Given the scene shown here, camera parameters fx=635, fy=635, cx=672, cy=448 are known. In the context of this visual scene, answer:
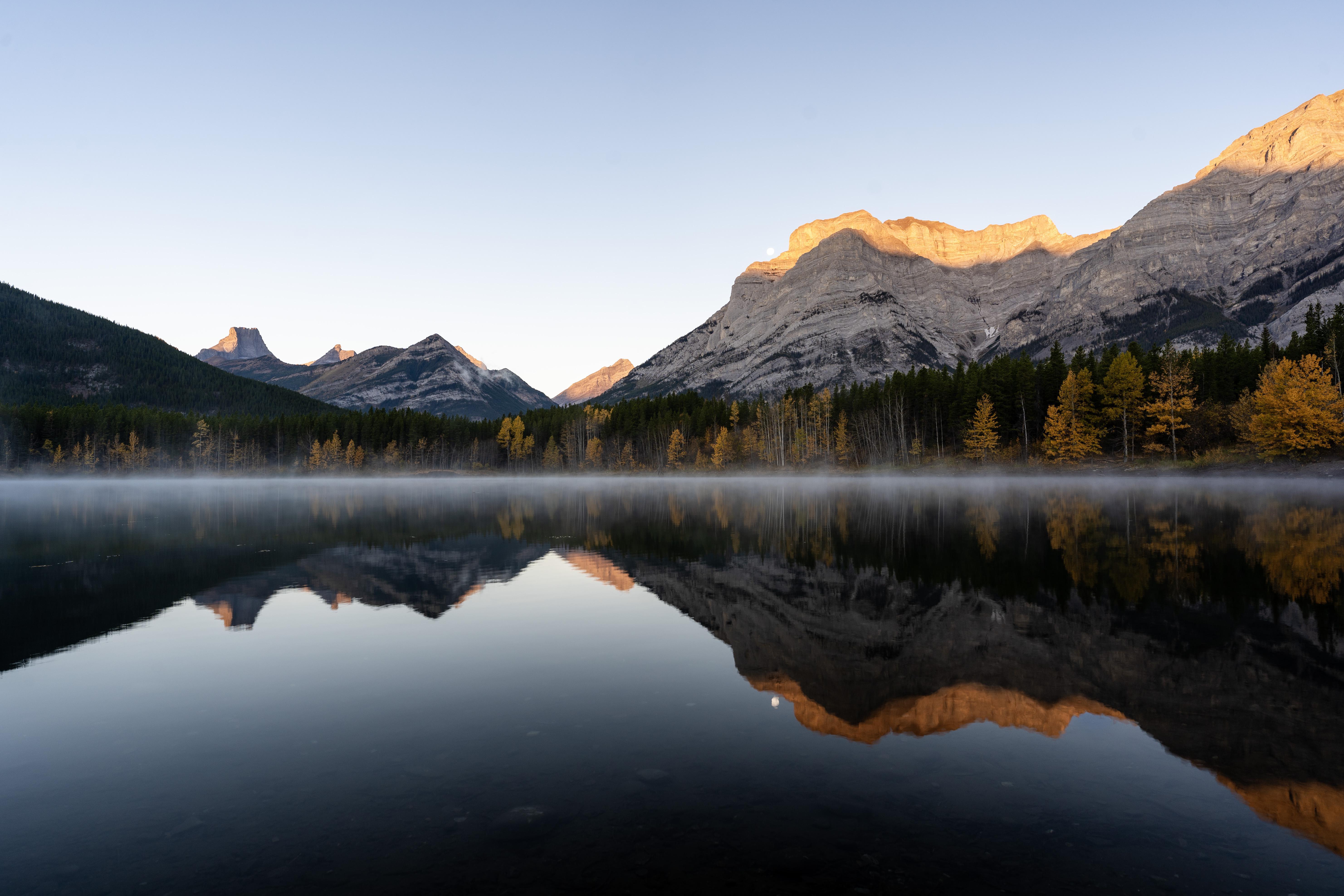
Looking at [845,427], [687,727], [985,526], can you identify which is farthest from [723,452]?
[687,727]

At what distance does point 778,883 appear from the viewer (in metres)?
6.13

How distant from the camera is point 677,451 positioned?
507 ft

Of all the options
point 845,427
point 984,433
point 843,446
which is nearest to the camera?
point 984,433

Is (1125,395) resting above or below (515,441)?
above

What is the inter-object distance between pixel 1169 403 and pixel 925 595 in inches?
3690

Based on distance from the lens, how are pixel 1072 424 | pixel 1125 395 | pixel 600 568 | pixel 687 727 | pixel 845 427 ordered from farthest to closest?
pixel 845 427, pixel 1072 424, pixel 1125 395, pixel 600 568, pixel 687 727

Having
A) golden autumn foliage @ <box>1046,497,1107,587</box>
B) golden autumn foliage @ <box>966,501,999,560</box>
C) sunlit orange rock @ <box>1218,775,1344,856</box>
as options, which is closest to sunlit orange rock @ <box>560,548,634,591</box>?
golden autumn foliage @ <box>966,501,999,560</box>

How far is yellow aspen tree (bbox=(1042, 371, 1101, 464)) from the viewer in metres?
95.9

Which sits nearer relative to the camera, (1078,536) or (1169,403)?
(1078,536)

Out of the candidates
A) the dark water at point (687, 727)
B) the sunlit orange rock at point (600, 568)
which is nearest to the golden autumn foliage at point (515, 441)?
the sunlit orange rock at point (600, 568)

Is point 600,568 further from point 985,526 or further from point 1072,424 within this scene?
point 1072,424

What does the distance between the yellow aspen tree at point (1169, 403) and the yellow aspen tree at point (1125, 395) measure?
177 cm

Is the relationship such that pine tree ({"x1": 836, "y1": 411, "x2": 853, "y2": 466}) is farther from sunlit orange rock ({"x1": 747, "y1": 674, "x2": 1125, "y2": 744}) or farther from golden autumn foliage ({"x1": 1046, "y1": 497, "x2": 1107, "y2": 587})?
sunlit orange rock ({"x1": 747, "y1": 674, "x2": 1125, "y2": 744})

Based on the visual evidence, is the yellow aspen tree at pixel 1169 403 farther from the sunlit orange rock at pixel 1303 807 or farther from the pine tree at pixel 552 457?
the pine tree at pixel 552 457
